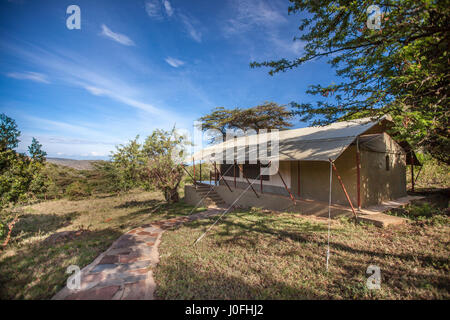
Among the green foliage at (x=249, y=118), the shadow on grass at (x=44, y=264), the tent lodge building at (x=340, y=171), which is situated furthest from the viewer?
the green foliage at (x=249, y=118)

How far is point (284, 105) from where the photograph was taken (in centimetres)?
2281

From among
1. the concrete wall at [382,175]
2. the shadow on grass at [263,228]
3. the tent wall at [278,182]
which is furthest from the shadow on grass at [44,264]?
the concrete wall at [382,175]

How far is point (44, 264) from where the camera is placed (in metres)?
3.91

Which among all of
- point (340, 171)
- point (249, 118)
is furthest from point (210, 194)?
point (249, 118)

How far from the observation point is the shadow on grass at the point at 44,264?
3.02 meters

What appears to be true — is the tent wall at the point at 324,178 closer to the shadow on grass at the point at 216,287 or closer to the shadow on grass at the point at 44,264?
the shadow on grass at the point at 216,287

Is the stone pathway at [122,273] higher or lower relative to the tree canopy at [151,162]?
lower

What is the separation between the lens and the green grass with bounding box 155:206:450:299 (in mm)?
2840

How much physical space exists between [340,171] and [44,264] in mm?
9163

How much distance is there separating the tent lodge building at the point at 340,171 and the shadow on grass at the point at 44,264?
566cm

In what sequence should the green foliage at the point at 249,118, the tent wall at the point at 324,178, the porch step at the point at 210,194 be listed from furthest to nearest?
1. the green foliage at the point at 249,118
2. the porch step at the point at 210,194
3. the tent wall at the point at 324,178

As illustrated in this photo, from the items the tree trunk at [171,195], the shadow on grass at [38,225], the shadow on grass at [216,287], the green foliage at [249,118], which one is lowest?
the shadow on grass at [38,225]

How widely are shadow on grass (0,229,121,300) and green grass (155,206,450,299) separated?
5.49 feet
